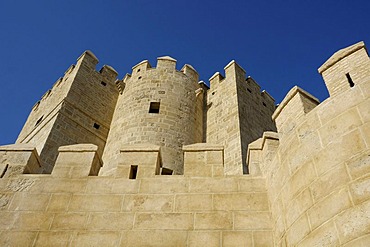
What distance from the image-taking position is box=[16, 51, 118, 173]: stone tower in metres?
10.6

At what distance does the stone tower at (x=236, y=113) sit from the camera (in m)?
10.2

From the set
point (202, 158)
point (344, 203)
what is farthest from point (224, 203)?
point (344, 203)

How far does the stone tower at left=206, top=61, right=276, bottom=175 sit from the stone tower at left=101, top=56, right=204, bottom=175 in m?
0.57

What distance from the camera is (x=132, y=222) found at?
3914 mm

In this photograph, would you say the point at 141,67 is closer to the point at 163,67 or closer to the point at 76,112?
the point at 163,67

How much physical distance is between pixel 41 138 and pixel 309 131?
9331mm

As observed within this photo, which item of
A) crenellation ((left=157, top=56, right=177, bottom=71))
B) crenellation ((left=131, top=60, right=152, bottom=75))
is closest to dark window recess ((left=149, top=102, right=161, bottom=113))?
crenellation ((left=157, top=56, right=177, bottom=71))

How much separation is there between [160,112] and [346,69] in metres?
7.92

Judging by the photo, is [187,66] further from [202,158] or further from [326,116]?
[326,116]

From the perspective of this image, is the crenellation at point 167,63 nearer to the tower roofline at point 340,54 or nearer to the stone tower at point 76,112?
the stone tower at point 76,112

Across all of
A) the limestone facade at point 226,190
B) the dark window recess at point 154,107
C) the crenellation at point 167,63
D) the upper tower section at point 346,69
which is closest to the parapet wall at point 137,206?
the limestone facade at point 226,190

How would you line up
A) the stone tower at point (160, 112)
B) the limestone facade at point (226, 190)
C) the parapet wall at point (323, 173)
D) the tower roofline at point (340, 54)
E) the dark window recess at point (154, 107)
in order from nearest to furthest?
the parapet wall at point (323, 173), the limestone facade at point (226, 190), the tower roofline at point (340, 54), the stone tower at point (160, 112), the dark window recess at point (154, 107)

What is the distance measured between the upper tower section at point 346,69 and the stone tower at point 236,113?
5.68m

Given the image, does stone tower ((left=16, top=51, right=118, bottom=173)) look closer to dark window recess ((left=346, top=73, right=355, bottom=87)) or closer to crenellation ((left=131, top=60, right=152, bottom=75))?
crenellation ((left=131, top=60, right=152, bottom=75))
